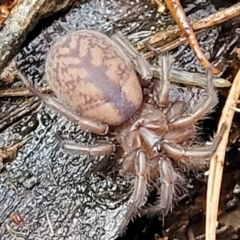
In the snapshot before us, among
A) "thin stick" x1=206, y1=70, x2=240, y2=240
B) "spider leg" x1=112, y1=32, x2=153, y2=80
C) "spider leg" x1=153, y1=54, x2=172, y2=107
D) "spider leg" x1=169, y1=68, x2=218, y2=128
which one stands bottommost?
"thin stick" x1=206, y1=70, x2=240, y2=240

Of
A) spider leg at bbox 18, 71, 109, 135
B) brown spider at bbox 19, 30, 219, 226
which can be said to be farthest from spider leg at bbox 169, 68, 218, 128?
spider leg at bbox 18, 71, 109, 135

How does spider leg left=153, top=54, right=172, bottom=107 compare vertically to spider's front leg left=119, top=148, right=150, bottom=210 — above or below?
above

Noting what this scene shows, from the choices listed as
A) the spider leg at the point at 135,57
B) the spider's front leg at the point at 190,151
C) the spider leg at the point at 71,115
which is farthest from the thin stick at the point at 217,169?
the spider leg at the point at 71,115

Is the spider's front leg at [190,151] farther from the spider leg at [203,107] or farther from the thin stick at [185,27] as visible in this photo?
the thin stick at [185,27]

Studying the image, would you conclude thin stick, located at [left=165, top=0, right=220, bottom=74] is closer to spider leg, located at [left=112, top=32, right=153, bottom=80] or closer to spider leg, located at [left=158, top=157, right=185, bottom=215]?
spider leg, located at [left=112, top=32, right=153, bottom=80]

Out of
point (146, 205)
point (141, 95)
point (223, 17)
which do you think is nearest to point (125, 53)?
point (141, 95)

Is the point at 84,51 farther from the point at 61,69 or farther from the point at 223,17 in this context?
the point at 223,17

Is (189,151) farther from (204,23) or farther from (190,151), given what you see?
(204,23)
